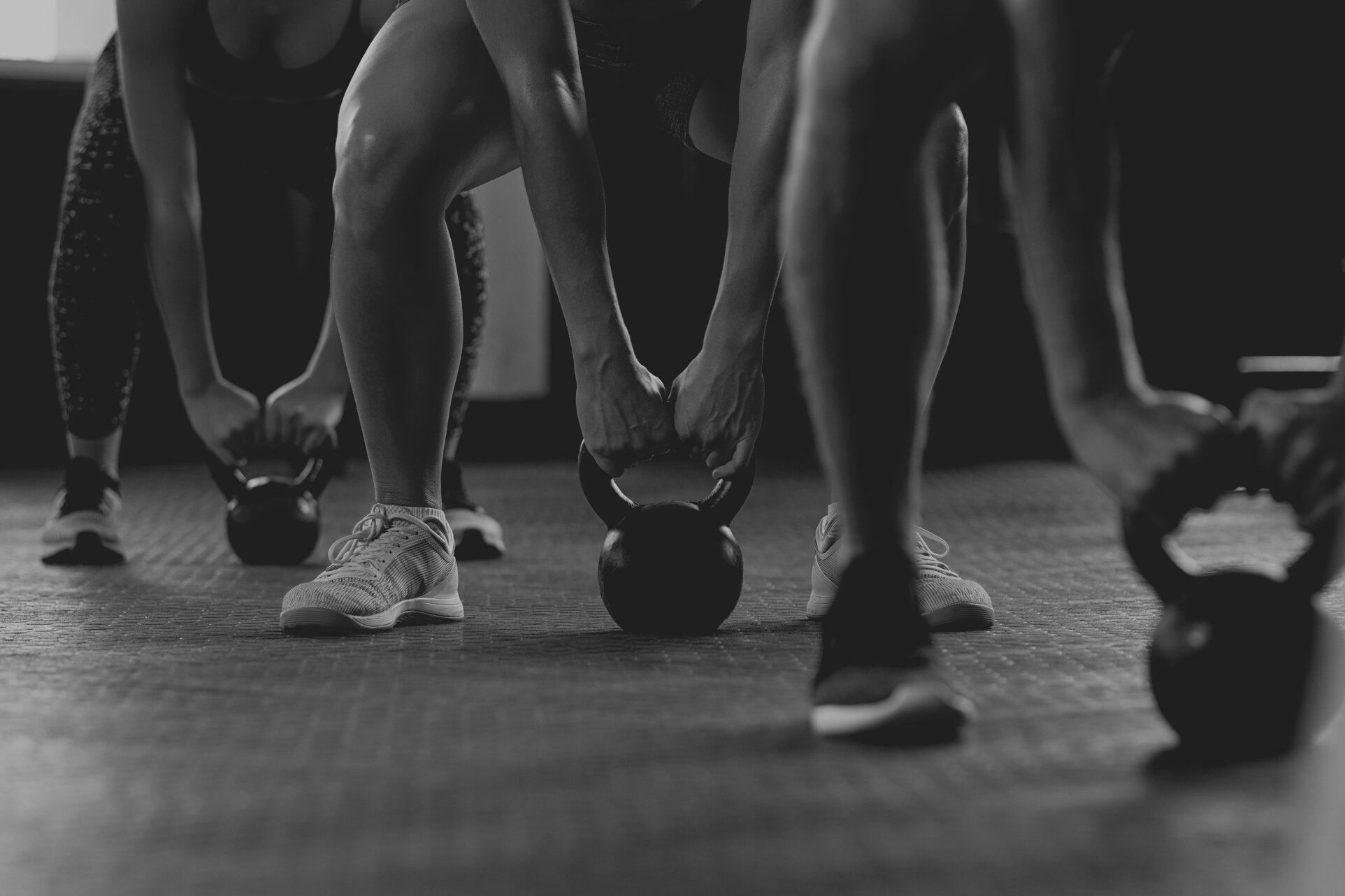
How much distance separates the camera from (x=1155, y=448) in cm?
94

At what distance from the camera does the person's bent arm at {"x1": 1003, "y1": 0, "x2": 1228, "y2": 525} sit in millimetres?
958

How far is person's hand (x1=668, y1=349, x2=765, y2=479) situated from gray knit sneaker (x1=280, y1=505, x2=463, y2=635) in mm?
346

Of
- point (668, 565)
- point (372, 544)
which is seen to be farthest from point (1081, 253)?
point (372, 544)

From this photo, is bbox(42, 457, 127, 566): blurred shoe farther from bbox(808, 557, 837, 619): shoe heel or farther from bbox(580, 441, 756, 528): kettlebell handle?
bbox(808, 557, 837, 619): shoe heel

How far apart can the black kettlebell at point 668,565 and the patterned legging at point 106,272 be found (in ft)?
2.77

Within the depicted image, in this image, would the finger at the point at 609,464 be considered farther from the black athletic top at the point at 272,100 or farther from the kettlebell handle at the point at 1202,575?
the black athletic top at the point at 272,100

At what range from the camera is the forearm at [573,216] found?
4.63 feet

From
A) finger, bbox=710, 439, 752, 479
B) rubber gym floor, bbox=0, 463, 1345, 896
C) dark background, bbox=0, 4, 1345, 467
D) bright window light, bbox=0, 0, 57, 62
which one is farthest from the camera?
bright window light, bbox=0, 0, 57, 62

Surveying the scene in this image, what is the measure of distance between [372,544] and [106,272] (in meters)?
0.99

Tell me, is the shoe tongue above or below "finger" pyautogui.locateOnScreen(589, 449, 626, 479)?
A: below

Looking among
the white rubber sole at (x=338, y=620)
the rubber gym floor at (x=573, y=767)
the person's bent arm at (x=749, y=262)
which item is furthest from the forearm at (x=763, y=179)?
the white rubber sole at (x=338, y=620)

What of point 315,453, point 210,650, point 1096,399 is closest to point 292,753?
point 210,650

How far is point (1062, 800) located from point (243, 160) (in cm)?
199

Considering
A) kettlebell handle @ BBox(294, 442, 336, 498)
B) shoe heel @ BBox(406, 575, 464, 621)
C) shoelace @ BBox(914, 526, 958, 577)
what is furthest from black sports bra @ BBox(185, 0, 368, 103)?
shoelace @ BBox(914, 526, 958, 577)
